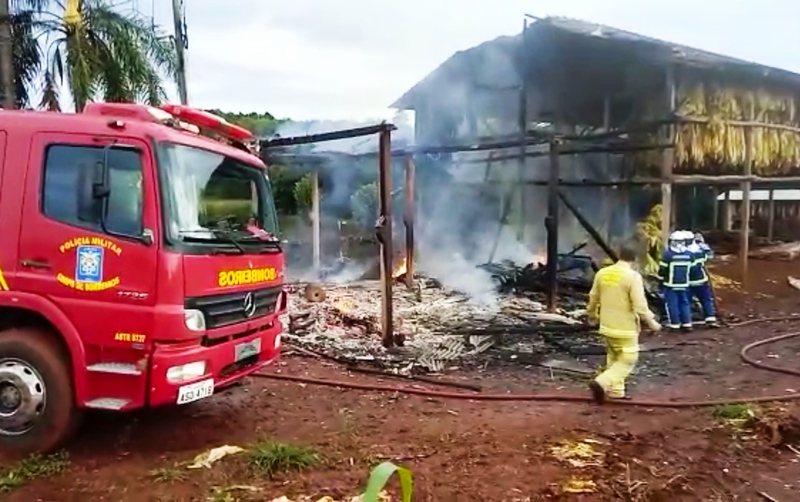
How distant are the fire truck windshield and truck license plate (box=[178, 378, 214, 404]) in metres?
1.03

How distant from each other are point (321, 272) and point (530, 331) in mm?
8097

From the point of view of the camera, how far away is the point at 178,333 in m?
5.46

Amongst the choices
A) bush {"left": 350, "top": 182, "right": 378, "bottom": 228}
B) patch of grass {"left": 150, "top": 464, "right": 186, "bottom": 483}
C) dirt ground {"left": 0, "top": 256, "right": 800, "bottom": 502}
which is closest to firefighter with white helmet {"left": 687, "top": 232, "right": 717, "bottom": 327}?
dirt ground {"left": 0, "top": 256, "right": 800, "bottom": 502}

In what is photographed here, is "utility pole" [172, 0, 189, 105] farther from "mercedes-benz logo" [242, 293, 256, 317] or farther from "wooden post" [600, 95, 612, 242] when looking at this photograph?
"mercedes-benz logo" [242, 293, 256, 317]

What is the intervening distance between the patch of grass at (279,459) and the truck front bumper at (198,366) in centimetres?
63

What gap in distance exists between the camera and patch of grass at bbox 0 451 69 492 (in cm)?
518

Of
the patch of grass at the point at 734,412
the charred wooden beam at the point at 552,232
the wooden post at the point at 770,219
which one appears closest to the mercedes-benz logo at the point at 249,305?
the patch of grass at the point at 734,412

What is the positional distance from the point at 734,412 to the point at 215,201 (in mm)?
4890

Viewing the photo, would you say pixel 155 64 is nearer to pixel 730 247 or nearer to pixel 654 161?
pixel 654 161

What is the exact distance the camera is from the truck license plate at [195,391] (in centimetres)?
554

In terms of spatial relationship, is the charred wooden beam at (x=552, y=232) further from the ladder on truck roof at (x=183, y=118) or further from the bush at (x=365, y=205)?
the bush at (x=365, y=205)

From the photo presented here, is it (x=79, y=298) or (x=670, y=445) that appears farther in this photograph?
(x=670, y=445)

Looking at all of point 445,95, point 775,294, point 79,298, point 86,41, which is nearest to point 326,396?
point 79,298

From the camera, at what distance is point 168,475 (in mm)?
5266
